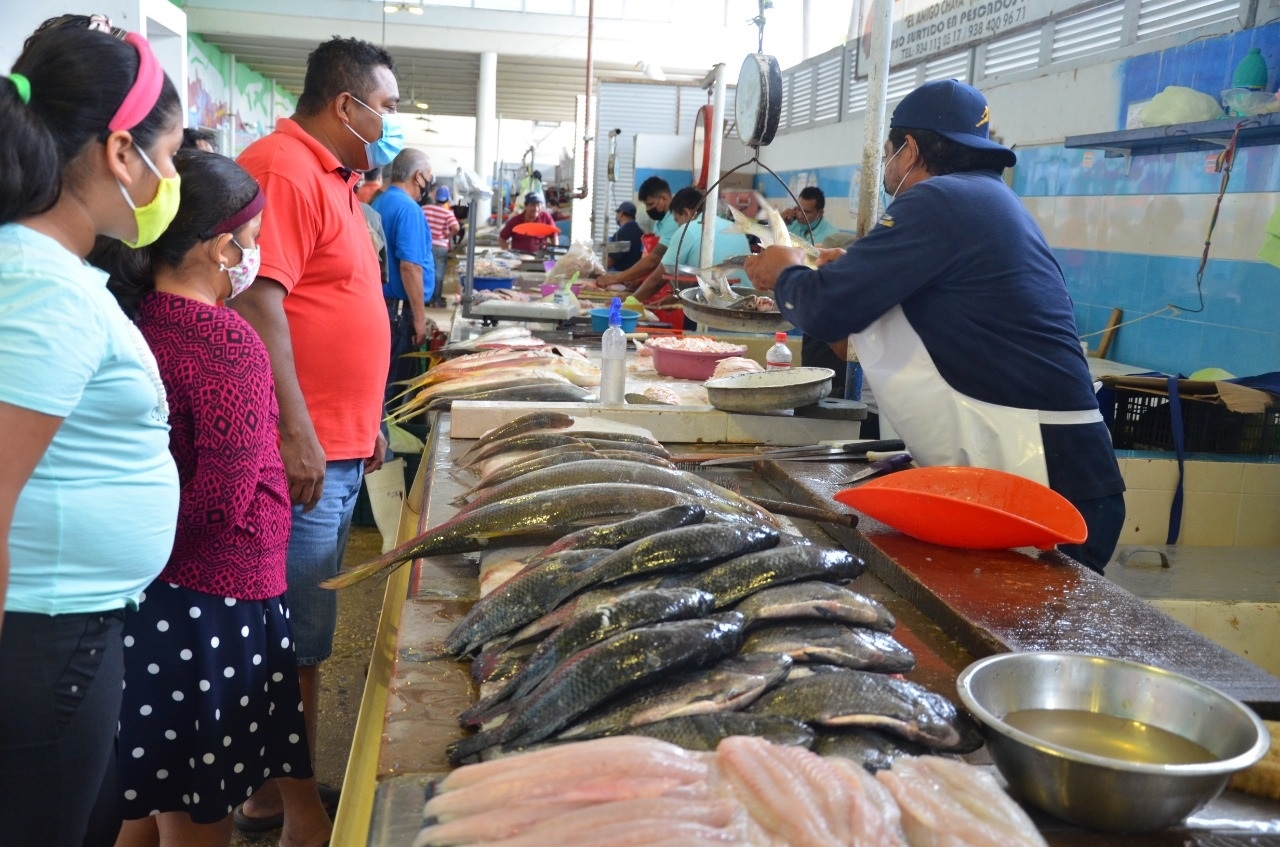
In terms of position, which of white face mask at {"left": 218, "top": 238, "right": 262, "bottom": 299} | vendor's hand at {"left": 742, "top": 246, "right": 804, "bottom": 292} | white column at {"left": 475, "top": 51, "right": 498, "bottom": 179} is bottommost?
white face mask at {"left": 218, "top": 238, "right": 262, "bottom": 299}

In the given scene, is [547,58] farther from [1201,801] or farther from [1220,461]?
[1201,801]

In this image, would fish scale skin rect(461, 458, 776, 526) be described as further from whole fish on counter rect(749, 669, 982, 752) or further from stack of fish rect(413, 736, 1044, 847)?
stack of fish rect(413, 736, 1044, 847)

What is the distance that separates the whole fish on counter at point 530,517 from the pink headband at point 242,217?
0.87m

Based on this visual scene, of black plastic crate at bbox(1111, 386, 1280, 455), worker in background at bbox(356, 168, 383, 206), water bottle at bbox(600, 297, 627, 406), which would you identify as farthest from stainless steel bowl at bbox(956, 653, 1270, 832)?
worker in background at bbox(356, 168, 383, 206)

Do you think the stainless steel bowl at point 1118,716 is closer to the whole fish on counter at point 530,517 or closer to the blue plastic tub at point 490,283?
the whole fish on counter at point 530,517

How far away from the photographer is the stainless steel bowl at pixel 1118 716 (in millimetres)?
1459

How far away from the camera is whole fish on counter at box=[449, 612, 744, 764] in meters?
1.66

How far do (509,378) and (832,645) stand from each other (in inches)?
110

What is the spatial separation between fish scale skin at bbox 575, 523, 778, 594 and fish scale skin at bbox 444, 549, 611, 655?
5cm

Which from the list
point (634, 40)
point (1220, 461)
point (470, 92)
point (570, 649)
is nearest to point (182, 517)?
point (570, 649)

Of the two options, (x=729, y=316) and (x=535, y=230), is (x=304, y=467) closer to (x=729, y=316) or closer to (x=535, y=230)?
(x=729, y=316)

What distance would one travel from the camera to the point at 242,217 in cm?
256

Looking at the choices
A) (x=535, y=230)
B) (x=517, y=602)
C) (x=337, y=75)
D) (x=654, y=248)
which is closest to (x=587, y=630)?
(x=517, y=602)

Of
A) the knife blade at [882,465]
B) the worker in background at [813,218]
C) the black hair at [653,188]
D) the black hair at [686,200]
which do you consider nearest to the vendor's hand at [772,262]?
the knife blade at [882,465]
